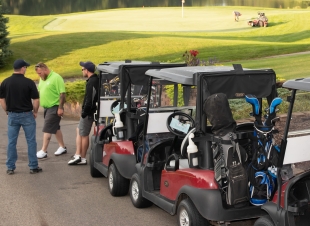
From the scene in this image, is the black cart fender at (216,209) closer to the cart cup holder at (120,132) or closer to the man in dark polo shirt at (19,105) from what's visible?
the cart cup holder at (120,132)

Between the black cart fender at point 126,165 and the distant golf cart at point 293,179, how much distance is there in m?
2.75

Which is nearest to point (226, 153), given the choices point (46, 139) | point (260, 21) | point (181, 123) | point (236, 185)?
point (236, 185)

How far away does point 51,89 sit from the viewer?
10.3 meters

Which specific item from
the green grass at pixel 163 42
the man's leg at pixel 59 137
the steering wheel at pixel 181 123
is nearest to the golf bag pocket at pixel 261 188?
the steering wheel at pixel 181 123

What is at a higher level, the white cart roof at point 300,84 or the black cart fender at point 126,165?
the white cart roof at point 300,84

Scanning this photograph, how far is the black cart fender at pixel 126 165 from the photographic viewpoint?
7656 millimetres

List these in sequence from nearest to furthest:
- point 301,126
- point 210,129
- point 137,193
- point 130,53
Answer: point 301,126 → point 210,129 → point 137,193 → point 130,53

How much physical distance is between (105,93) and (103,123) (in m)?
0.48

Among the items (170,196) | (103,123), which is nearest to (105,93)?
(103,123)

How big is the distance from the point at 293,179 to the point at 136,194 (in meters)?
2.82

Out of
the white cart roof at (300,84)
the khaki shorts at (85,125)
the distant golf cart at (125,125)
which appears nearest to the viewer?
the white cart roof at (300,84)

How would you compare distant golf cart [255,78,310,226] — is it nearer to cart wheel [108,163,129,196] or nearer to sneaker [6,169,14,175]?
cart wheel [108,163,129,196]

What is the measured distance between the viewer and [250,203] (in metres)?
5.73

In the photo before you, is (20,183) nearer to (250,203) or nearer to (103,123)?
(103,123)
